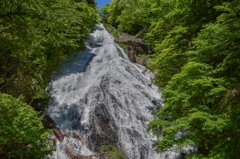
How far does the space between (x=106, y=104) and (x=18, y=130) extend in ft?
12.4

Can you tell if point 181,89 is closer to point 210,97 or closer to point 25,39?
point 210,97

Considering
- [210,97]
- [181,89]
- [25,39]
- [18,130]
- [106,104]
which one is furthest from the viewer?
[106,104]

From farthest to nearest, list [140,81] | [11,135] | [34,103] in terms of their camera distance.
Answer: [140,81] < [34,103] < [11,135]

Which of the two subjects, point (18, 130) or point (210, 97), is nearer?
point (18, 130)

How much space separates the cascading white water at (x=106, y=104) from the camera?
7.83 m

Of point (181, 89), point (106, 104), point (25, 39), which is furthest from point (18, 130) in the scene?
point (181, 89)

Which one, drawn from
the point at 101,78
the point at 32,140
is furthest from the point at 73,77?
the point at 32,140

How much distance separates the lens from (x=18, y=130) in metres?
5.76

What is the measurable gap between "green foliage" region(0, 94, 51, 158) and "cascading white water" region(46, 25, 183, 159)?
1.60 m

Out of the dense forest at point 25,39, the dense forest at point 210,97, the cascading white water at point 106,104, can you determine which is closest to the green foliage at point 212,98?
the dense forest at point 210,97

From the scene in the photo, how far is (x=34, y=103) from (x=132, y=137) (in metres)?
4.84

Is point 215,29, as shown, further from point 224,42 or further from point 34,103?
point 34,103

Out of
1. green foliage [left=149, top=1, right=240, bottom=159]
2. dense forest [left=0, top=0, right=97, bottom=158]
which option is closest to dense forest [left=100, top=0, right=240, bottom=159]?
green foliage [left=149, top=1, right=240, bottom=159]

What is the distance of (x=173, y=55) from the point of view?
8.98 m
